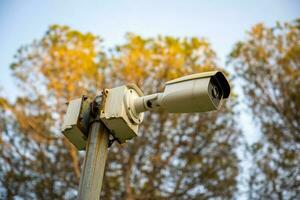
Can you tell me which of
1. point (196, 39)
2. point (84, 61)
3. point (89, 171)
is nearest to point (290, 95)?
point (196, 39)

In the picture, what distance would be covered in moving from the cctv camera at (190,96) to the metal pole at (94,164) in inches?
5.3

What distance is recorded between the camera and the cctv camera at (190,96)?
1055 mm

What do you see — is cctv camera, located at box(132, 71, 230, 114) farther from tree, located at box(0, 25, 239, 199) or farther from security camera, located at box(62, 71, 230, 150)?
tree, located at box(0, 25, 239, 199)

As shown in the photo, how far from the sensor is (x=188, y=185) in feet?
20.4

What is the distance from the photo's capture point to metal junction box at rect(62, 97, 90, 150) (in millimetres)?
1143

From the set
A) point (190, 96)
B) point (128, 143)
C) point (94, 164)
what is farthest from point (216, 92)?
point (128, 143)

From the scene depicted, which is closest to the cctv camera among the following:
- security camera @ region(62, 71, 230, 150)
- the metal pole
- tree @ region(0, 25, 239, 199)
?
security camera @ region(62, 71, 230, 150)

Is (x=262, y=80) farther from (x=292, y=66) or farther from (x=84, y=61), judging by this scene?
(x=84, y=61)

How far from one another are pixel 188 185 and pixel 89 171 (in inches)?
211

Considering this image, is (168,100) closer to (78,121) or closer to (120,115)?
(120,115)

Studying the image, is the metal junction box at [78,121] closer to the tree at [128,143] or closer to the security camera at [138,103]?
the security camera at [138,103]

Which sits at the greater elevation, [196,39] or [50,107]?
[196,39]

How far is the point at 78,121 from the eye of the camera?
1.14m

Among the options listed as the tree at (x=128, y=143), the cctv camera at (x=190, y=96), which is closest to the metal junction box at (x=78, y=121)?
the cctv camera at (x=190, y=96)
